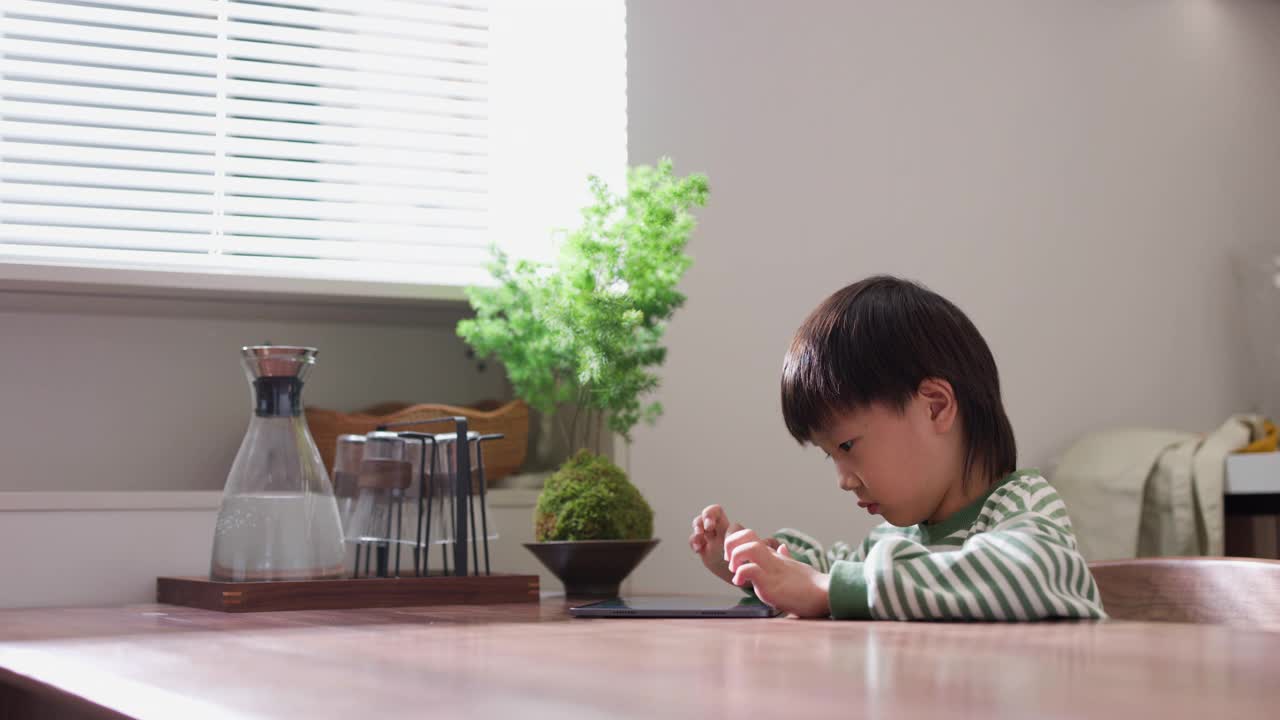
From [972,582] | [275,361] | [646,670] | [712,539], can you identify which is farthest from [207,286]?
[646,670]

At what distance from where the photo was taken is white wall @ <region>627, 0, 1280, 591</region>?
1.87 meters

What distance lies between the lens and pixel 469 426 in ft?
5.68

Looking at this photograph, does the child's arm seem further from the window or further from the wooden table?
the window

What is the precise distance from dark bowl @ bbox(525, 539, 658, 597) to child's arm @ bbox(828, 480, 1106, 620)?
52 centimetres

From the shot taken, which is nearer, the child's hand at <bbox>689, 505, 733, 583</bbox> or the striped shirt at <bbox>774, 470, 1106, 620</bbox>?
the striped shirt at <bbox>774, 470, 1106, 620</bbox>

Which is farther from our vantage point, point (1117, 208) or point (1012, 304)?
point (1117, 208)

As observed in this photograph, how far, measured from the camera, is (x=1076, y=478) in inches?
80.4

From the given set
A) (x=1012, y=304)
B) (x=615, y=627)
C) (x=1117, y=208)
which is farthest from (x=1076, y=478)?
(x=615, y=627)

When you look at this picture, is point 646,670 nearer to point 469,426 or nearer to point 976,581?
point 976,581

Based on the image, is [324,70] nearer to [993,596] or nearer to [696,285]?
[696,285]

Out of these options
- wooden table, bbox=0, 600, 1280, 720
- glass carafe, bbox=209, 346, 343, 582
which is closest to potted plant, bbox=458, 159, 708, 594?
glass carafe, bbox=209, 346, 343, 582

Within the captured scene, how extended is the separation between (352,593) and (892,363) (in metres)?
0.59

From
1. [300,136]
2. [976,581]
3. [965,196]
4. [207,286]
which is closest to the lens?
[976,581]

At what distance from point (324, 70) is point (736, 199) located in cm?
65
